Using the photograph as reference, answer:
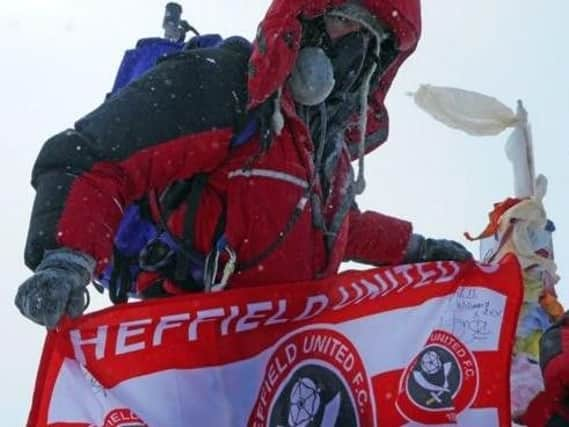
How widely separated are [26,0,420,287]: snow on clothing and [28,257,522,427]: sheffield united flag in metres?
0.22

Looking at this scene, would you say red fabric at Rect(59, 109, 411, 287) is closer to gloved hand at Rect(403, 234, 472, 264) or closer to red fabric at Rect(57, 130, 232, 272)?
red fabric at Rect(57, 130, 232, 272)

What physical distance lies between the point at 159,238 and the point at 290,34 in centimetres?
77

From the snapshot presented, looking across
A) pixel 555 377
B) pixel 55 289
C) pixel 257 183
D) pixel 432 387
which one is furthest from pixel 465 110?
pixel 55 289

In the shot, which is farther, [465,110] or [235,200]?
[465,110]

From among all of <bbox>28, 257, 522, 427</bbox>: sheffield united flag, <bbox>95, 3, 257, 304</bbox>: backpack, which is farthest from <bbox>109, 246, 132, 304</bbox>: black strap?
<bbox>28, 257, 522, 427</bbox>: sheffield united flag

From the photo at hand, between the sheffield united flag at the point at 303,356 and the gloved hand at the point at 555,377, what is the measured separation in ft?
1.38

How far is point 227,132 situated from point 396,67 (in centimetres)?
111

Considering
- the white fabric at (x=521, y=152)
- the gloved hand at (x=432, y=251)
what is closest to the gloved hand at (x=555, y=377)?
the gloved hand at (x=432, y=251)

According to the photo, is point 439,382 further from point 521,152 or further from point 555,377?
point 521,152

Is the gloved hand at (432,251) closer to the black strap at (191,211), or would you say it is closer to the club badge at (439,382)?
the club badge at (439,382)

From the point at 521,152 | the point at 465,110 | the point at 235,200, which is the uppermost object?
the point at 465,110

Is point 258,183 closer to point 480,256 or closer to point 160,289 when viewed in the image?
point 160,289

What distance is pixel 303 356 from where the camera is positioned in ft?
9.37

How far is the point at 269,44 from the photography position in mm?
3010
